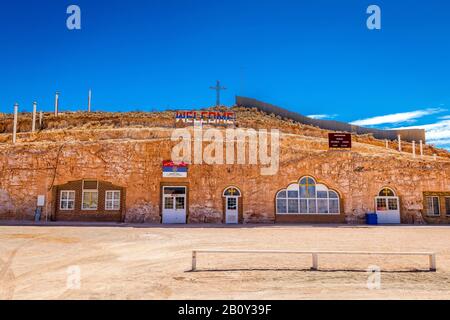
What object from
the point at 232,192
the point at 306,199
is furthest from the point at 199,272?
the point at 306,199

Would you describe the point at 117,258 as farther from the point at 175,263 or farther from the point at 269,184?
the point at 269,184

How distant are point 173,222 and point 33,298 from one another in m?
18.1

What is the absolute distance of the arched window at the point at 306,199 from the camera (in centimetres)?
2544

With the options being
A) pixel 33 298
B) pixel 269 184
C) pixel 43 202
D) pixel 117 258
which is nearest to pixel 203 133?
pixel 269 184

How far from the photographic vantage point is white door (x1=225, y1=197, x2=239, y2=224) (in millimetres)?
24984

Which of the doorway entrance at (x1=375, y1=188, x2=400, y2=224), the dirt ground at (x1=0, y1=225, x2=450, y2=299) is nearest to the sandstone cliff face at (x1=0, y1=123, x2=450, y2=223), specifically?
the doorway entrance at (x1=375, y1=188, x2=400, y2=224)

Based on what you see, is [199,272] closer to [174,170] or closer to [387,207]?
[174,170]

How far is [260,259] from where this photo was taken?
36.1 ft

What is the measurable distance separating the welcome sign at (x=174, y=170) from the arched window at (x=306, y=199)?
21.5 feet

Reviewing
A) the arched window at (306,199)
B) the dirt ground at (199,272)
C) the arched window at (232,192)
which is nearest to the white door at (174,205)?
the arched window at (232,192)

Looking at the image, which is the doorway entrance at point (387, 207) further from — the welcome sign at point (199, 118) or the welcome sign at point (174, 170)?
the welcome sign at point (174, 170)

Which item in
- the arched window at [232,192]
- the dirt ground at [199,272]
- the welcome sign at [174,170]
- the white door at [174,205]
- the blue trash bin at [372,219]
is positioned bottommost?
the dirt ground at [199,272]

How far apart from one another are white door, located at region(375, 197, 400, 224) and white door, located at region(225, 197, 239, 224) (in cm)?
959

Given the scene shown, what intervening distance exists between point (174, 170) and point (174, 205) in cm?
231
